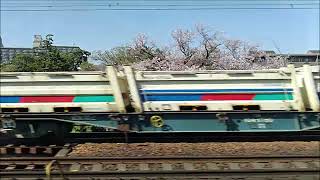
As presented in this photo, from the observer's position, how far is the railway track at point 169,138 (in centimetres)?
1035

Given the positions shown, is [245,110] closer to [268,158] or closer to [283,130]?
[283,130]

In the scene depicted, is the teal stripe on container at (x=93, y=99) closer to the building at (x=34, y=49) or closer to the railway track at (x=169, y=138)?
the railway track at (x=169, y=138)

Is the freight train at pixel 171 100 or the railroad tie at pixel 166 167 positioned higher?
the freight train at pixel 171 100

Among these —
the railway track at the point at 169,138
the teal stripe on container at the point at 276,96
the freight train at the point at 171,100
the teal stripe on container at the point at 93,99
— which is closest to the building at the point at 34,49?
the railway track at the point at 169,138

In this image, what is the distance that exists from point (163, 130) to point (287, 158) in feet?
10.1

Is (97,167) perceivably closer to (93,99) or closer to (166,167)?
(166,167)

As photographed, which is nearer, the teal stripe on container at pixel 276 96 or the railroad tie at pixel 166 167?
the railroad tie at pixel 166 167

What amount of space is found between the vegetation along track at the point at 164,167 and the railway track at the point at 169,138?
2.33m

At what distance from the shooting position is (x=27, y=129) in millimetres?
9898

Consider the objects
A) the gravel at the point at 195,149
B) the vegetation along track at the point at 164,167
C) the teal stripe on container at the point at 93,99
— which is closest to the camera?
the vegetation along track at the point at 164,167

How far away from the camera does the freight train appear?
381 inches

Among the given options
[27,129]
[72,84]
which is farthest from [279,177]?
[27,129]

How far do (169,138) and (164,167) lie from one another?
310 centimetres

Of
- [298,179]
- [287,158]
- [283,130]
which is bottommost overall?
[298,179]
